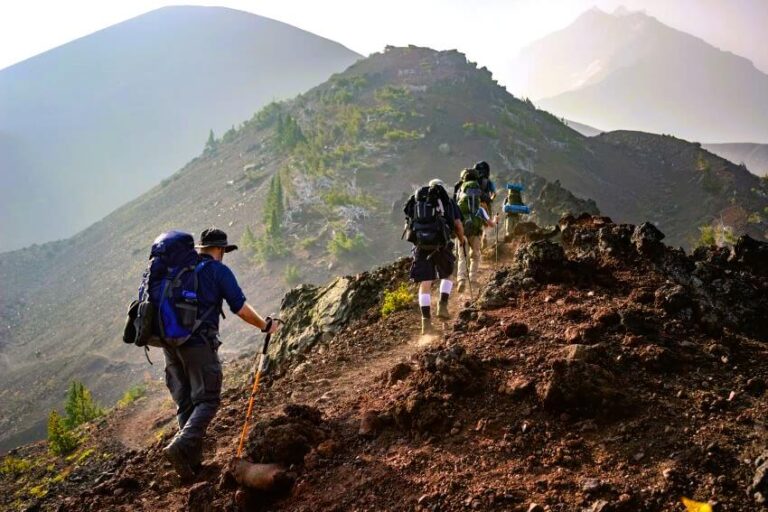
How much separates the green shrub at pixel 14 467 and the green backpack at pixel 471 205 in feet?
59.3

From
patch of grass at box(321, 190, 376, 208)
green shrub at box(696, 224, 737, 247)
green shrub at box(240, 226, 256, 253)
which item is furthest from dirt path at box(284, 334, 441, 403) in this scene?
patch of grass at box(321, 190, 376, 208)

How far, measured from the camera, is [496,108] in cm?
8388

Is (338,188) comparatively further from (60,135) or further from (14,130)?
(14,130)

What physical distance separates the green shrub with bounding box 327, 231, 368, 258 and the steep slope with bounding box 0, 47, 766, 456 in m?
0.22

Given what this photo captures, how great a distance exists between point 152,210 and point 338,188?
118 feet

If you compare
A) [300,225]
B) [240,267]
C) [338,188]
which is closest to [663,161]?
[338,188]

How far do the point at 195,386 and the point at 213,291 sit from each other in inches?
36.7

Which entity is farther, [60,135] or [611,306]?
[60,135]

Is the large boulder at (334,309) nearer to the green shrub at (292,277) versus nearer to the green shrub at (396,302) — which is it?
the green shrub at (396,302)

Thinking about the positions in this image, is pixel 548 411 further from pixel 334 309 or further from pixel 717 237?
pixel 717 237

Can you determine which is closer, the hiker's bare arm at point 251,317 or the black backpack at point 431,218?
the hiker's bare arm at point 251,317

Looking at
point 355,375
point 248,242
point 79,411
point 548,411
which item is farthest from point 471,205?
point 248,242

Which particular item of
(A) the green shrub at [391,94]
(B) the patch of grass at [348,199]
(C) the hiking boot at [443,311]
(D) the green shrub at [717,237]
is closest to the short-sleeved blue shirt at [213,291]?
(C) the hiking boot at [443,311]

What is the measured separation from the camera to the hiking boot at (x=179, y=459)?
4801 mm
